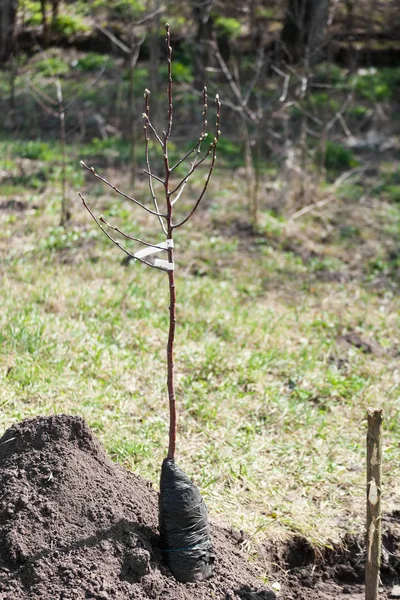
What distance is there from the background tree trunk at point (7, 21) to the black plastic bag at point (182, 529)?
10919 millimetres

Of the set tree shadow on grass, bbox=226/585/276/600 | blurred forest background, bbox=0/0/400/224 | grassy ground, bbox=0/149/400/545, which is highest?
blurred forest background, bbox=0/0/400/224

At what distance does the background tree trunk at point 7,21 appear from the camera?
486 inches

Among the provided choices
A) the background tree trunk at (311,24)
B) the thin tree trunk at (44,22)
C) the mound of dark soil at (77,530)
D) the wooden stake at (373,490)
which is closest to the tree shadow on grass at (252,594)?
the mound of dark soil at (77,530)

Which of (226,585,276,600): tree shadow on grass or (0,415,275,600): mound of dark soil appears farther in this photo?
(226,585,276,600): tree shadow on grass

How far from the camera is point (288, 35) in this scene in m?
14.1

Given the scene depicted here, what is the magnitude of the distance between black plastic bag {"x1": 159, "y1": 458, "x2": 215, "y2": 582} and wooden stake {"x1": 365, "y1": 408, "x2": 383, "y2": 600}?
663mm

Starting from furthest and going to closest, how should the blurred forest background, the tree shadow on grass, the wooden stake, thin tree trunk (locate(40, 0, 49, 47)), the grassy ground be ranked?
thin tree trunk (locate(40, 0, 49, 47)) < the blurred forest background < the grassy ground < the tree shadow on grass < the wooden stake

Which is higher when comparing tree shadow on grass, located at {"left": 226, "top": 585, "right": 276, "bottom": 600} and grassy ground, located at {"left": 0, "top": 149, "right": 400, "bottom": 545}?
grassy ground, located at {"left": 0, "top": 149, "right": 400, "bottom": 545}

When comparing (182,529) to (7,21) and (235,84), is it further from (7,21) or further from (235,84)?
(7,21)

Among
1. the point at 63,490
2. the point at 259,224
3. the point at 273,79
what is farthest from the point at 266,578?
the point at 273,79

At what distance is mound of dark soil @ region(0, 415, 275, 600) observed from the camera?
2.77 metres

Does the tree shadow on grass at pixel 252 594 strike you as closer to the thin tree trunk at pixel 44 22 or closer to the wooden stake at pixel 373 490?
the wooden stake at pixel 373 490

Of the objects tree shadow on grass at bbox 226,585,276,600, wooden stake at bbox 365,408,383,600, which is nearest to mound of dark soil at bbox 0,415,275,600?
tree shadow on grass at bbox 226,585,276,600

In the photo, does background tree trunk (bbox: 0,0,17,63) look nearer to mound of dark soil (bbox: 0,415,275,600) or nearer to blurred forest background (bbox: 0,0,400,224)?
blurred forest background (bbox: 0,0,400,224)
